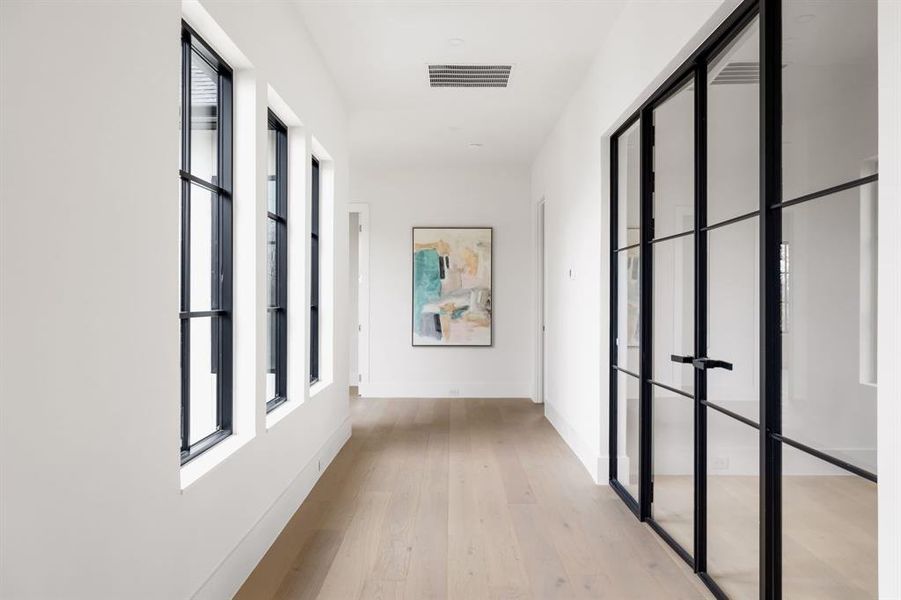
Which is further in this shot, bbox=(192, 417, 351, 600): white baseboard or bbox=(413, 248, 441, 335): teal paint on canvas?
bbox=(413, 248, 441, 335): teal paint on canvas

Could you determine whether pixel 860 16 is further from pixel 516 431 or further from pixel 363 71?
pixel 516 431

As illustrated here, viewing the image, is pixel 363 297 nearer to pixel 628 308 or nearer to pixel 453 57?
pixel 453 57

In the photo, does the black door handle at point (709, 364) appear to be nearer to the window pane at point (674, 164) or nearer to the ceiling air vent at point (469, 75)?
the window pane at point (674, 164)

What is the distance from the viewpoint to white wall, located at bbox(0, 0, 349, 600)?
45.0 inches

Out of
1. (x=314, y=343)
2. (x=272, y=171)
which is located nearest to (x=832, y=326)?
(x=272, y=171)

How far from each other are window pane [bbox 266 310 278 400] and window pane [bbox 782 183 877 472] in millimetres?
2512

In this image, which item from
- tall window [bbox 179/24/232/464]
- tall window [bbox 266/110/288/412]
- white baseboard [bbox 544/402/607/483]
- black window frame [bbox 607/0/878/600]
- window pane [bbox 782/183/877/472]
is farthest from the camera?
white baseboard [bbox 544/402/607/483]

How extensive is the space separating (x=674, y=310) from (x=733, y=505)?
→ 926 mm

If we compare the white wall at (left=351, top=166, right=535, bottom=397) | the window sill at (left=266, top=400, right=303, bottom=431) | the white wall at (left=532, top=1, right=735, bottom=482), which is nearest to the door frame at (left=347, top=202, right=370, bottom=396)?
the white wall at (left=351, top=166, right=535, bottom=397)

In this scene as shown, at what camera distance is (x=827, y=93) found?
1.67 meters

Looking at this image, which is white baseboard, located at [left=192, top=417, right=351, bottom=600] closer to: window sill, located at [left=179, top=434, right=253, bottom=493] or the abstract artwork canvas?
window sill, located at [left=179, top=434, right=253, bottom=493]

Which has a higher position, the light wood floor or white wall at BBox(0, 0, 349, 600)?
white wall at BBox(0, 0, 349, 600)

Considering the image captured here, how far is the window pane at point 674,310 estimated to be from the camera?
2.65 metres

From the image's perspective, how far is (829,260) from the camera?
1664mm
